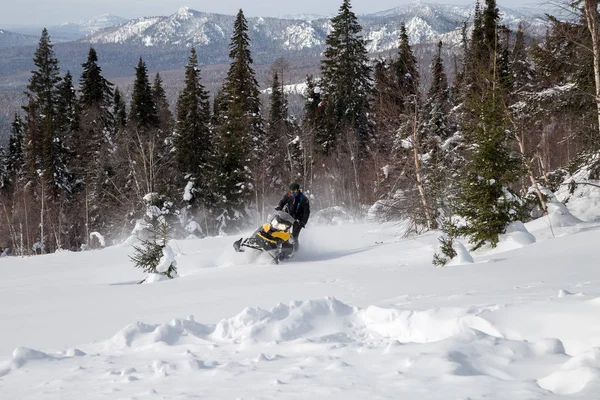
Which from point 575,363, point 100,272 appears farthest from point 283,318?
point 100,272

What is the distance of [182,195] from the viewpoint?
112 ft

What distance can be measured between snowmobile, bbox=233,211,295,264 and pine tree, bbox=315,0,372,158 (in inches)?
974

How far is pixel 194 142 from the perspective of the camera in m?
34.8

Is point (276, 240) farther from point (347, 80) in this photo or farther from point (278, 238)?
point (347, 80)

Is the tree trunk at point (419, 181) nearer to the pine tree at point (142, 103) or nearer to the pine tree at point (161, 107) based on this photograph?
the pine tree at point (142, 103)

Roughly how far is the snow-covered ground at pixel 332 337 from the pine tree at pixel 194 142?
989 inches

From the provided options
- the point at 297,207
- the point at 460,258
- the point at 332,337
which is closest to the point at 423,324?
the point at 332,337

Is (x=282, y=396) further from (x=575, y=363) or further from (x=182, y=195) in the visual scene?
(x=182, y=195)

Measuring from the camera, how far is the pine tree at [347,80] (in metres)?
36.1

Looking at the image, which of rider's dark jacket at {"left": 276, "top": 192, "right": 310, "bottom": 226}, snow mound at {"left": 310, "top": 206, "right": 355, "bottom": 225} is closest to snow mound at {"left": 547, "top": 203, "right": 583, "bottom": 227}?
rider's dark jacket at {"left": 276, "top": 192, "right": 310, "bottom": 226}

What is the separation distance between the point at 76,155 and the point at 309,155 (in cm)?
1999

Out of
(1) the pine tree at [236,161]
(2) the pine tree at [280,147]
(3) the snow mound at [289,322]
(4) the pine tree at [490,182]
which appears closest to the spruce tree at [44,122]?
(1) the pine tree at [236,161]

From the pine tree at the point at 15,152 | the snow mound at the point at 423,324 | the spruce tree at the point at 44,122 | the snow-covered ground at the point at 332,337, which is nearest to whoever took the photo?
the snow-covered ground at the point at 332,337

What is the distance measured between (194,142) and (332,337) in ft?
104
